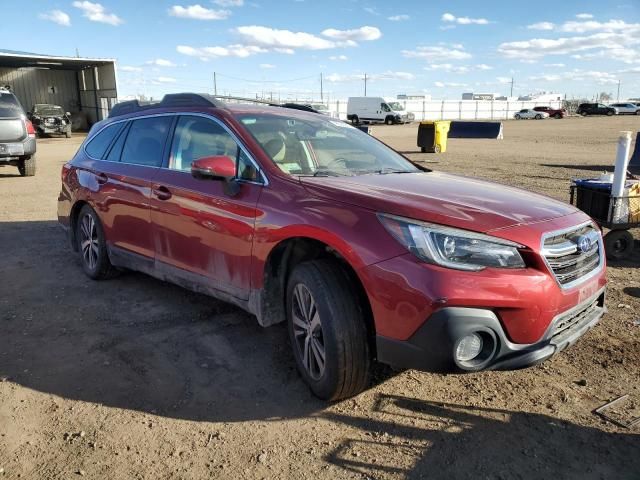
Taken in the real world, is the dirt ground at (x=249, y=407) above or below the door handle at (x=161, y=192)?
below

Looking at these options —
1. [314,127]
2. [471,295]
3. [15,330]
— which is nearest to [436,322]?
[471,295]

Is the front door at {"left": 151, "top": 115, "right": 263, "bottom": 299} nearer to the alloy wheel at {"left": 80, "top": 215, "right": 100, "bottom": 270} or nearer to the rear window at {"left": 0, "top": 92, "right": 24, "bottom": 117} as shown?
the alloy wheel at {"left": 80, "top": 215, "right": 100, "bottom": 270}

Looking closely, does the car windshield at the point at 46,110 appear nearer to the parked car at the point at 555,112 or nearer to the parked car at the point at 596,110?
the parked car at the point at 555,112

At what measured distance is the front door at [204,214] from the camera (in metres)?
3.56

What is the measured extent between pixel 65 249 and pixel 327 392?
16.1 ft

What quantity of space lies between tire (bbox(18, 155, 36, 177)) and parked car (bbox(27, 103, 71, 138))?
19.3m

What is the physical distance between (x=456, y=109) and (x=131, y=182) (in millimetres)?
72168

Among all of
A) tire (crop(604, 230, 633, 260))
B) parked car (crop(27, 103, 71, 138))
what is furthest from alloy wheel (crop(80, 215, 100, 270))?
parked car (crop(27, 103, 71, 138))

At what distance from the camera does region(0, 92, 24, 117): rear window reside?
12.6m

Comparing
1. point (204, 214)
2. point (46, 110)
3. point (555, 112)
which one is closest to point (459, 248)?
point (204, 214)

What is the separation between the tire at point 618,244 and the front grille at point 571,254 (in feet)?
10.3

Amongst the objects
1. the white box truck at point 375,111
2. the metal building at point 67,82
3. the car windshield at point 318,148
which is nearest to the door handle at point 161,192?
the car windshield at point 318,148

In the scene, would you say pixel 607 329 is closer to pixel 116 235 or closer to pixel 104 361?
pixel 104 361

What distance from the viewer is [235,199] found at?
3588 mm
